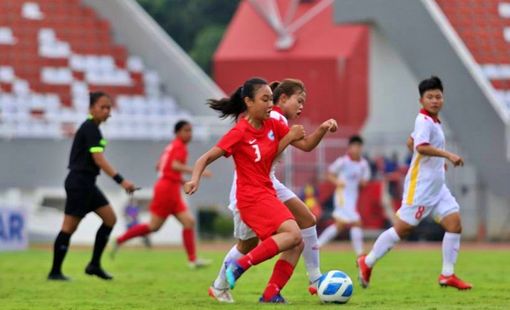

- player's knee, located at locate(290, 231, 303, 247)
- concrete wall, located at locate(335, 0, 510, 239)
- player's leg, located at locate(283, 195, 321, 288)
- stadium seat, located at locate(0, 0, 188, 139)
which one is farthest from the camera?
stadium seat, located at locate(0, 0, 188, 139)

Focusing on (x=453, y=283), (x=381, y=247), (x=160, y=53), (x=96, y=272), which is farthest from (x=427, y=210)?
(x=160, y=53)

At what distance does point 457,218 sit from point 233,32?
100 ft

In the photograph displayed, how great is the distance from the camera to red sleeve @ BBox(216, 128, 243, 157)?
36.5 ft

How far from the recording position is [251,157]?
37.0ft

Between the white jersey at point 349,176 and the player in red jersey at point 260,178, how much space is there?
10.8 meters

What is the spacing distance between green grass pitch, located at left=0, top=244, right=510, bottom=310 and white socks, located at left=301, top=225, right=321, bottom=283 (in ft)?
0.90

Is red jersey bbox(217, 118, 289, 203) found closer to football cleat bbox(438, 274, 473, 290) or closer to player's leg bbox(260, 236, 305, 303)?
player's leg bbox(260, 236, 305, 303)

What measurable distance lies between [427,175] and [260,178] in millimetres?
2756

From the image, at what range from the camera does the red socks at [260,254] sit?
36.0 ft

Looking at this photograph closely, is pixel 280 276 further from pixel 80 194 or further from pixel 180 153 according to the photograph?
pixel 180 153

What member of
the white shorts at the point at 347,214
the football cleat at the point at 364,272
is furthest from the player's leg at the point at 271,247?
the white shorts at the point at 347,214

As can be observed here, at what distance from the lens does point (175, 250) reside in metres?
26.5

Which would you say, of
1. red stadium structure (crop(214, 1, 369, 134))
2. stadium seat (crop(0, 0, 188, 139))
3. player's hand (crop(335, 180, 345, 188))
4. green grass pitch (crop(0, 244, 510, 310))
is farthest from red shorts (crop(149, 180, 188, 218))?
red stadium structure (crop(214, 1, 369, 134))

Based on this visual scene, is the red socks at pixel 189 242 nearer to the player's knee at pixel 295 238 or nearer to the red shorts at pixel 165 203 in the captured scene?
the red shorts at pixel 165 203
